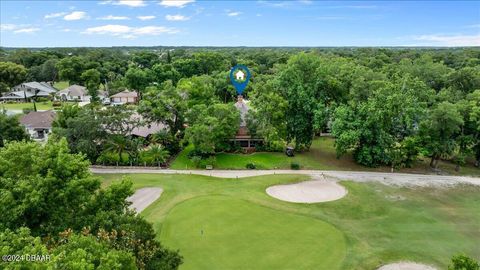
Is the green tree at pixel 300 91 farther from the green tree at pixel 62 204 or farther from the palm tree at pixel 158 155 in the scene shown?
the green tree at pixel 62 204

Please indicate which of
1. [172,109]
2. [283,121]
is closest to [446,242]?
A: [283,121]

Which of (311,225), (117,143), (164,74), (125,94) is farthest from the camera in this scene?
(164,74)

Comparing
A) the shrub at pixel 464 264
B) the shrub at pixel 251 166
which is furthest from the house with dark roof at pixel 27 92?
the shrub at pixel 464 264

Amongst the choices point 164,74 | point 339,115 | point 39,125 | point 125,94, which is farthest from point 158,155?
point 164,74

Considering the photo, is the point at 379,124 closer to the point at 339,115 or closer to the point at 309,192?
the point at 339,115

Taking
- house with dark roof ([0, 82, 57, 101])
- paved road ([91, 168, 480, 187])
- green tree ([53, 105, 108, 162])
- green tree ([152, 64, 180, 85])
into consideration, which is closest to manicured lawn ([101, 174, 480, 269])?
paved road ([91, 168, 480, 187])

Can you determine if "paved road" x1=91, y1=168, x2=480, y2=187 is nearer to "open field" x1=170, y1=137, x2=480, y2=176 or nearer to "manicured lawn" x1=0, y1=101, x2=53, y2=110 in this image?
"open field" x1=170, y1=137, x2=480, y2=176
